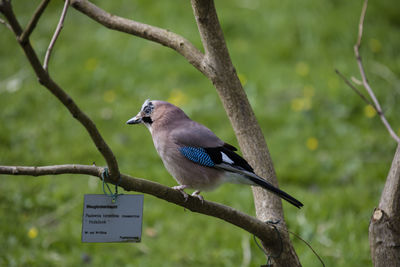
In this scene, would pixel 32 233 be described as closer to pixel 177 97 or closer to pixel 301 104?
pixel 177 97

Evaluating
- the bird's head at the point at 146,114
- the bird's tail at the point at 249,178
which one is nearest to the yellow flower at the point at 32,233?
the bird's head at the point at 146,114

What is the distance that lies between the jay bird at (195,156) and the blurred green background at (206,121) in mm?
1602

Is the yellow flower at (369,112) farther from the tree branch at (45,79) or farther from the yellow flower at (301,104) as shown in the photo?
the tree branch at (45,79)

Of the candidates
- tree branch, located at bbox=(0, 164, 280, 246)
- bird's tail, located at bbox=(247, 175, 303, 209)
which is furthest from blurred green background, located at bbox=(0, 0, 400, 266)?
bird's tail, located at bbox=(247, 175, 303, 209)

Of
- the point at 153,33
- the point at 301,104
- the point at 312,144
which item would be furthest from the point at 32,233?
the point at 301,104

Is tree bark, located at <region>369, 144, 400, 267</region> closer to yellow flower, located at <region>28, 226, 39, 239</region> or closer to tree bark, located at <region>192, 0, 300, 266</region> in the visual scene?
tree bark, located at <region>192, 0, 300, 266</region>

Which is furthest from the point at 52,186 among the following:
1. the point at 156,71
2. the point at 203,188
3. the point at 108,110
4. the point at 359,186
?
the point at 359,186

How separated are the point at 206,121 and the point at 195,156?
10.5 feet

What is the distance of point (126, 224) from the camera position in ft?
7.89

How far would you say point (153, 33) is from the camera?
10.3 feet

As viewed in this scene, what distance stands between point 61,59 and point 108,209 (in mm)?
5131

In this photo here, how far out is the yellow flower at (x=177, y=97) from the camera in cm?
597

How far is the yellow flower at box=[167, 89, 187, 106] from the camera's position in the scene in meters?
5.97

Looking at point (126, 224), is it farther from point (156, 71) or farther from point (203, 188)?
point (156, 71)
